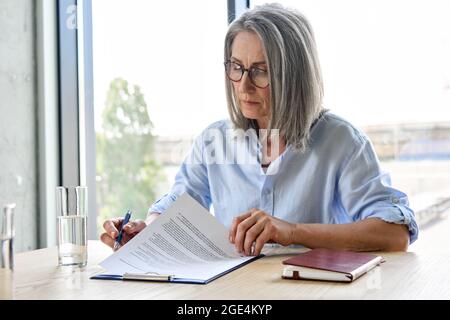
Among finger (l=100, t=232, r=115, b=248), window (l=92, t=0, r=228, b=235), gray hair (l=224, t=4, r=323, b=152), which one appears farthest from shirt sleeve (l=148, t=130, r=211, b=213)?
window (l=92, t=0, r=228, b=235)

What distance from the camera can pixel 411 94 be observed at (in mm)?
1996

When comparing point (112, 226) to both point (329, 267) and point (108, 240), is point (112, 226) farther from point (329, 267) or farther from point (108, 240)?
point (329, 267)

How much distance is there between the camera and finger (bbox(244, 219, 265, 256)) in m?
1.24

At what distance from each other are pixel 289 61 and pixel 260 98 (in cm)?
12

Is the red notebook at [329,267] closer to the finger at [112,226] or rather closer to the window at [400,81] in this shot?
the finger at [112,226]

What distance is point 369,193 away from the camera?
146 cm

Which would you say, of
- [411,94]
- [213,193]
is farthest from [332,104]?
[213,193]

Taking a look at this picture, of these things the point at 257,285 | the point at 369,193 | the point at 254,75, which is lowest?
the point at 257,285

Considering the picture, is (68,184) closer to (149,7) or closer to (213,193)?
(149,7)

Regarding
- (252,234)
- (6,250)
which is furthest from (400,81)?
(6,250)

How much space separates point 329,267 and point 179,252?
32 cm

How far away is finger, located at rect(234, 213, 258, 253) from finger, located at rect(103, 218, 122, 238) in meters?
0.29

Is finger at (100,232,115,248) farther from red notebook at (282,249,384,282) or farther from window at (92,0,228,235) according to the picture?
window at (92,0,228,235)
